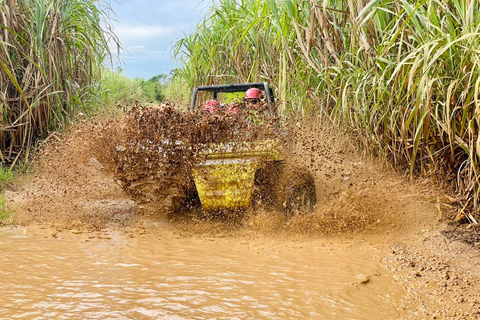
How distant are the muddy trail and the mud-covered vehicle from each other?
8 cm

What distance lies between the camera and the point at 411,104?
400cm

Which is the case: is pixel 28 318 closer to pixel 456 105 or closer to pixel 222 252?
pixel 222 252

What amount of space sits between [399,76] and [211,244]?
6.40 feet

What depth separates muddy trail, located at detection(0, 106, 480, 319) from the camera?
2.74 metres

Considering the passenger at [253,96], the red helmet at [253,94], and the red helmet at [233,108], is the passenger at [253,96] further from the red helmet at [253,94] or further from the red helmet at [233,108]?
the red helmet at [233,108]

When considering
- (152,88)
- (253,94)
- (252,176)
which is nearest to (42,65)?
(253,94)

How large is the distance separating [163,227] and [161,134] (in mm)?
899

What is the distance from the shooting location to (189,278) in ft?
10.3

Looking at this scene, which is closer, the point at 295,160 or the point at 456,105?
the point at 456,105

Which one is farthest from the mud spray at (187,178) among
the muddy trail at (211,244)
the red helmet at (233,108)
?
the red helmet at (233,108)

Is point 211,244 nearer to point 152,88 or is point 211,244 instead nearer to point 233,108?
point 233,108

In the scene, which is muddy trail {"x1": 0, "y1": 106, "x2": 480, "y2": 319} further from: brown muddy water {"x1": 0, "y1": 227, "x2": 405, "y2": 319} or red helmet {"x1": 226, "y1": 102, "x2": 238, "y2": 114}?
red helmet {"x1": 226, "y1": 102, "x2": 238, "y2": 114}

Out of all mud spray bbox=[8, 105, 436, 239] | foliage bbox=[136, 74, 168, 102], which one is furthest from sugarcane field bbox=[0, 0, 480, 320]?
foliage bbox=[136, 74, 168, 102]

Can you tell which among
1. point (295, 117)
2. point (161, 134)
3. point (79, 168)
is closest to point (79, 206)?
point (79, 168)
